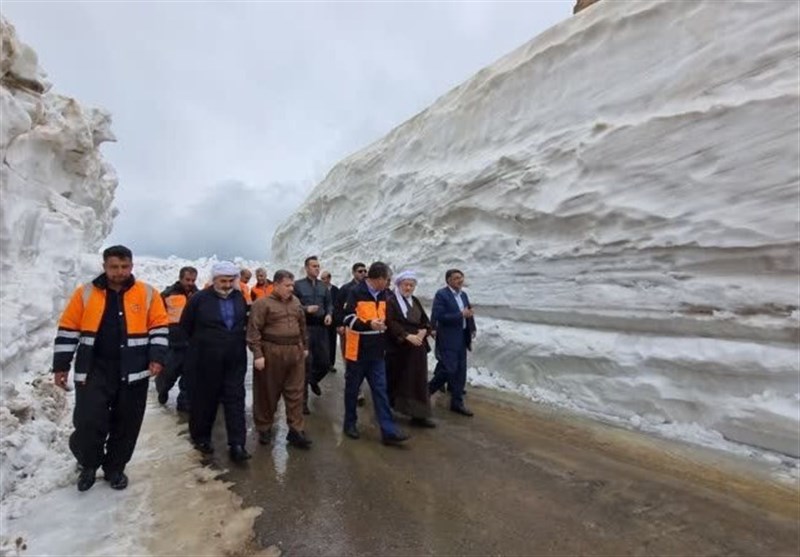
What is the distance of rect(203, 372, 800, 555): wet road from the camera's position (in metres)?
3.43

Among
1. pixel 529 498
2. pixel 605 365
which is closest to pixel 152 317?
pixel 529 498

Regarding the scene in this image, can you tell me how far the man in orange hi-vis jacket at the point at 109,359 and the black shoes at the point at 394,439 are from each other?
7.19ft

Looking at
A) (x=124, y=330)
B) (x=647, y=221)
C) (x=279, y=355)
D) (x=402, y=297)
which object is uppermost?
(x=647, y=221)

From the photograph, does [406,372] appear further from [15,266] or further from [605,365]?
[15,266]

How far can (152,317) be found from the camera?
4.38 metres

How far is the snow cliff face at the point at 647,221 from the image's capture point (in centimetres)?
516

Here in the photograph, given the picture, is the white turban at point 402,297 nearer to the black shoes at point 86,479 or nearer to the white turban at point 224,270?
the white turban at point 224,270

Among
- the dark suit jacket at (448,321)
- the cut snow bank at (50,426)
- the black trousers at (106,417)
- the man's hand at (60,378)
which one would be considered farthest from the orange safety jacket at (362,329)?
the man's hand at (60,378)

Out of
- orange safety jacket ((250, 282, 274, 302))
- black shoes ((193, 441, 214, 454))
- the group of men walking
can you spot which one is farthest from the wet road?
orange safety jacket ((250, 282, 274, 302))

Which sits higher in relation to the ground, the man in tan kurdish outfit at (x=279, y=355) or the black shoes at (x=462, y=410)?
the man in tan kurdish outfit at (x=279, y=355)

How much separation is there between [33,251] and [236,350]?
14.0 feet

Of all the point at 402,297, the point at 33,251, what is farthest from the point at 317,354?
the point at 33,251

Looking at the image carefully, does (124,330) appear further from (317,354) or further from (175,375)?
(317,354)

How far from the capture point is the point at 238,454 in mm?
4883
